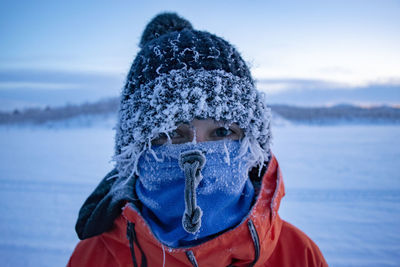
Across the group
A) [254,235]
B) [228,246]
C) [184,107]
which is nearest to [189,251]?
[228,246]

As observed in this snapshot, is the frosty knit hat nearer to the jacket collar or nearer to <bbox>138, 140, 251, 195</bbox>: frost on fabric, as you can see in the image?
<bbox>138, 140, 251, 195</bbox>: frost on fabric

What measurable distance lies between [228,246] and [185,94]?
70 centimetres

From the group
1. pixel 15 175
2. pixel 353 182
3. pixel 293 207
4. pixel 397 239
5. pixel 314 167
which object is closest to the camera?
pixel 397 239

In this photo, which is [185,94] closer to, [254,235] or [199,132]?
[199,132]

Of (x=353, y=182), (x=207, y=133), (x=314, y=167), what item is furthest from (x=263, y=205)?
(x=314, y=167)

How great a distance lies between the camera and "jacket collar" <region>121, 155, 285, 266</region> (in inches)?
40.5

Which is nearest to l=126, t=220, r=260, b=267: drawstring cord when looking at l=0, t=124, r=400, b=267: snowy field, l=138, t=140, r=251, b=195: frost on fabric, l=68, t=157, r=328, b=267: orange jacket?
l=68, t=157, r=328, b=267: orange jacket

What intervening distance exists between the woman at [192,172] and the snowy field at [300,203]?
6.32 feet

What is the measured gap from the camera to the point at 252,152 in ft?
3.89

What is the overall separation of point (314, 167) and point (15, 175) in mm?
6483

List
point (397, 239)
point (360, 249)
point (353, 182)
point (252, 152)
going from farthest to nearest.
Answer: point (353, 182), point (397, 239), point (360, 249), point (252, 152)

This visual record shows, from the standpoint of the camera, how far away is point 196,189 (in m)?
1.05

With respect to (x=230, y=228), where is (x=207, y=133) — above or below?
above

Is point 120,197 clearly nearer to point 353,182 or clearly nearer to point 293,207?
point 293,207
